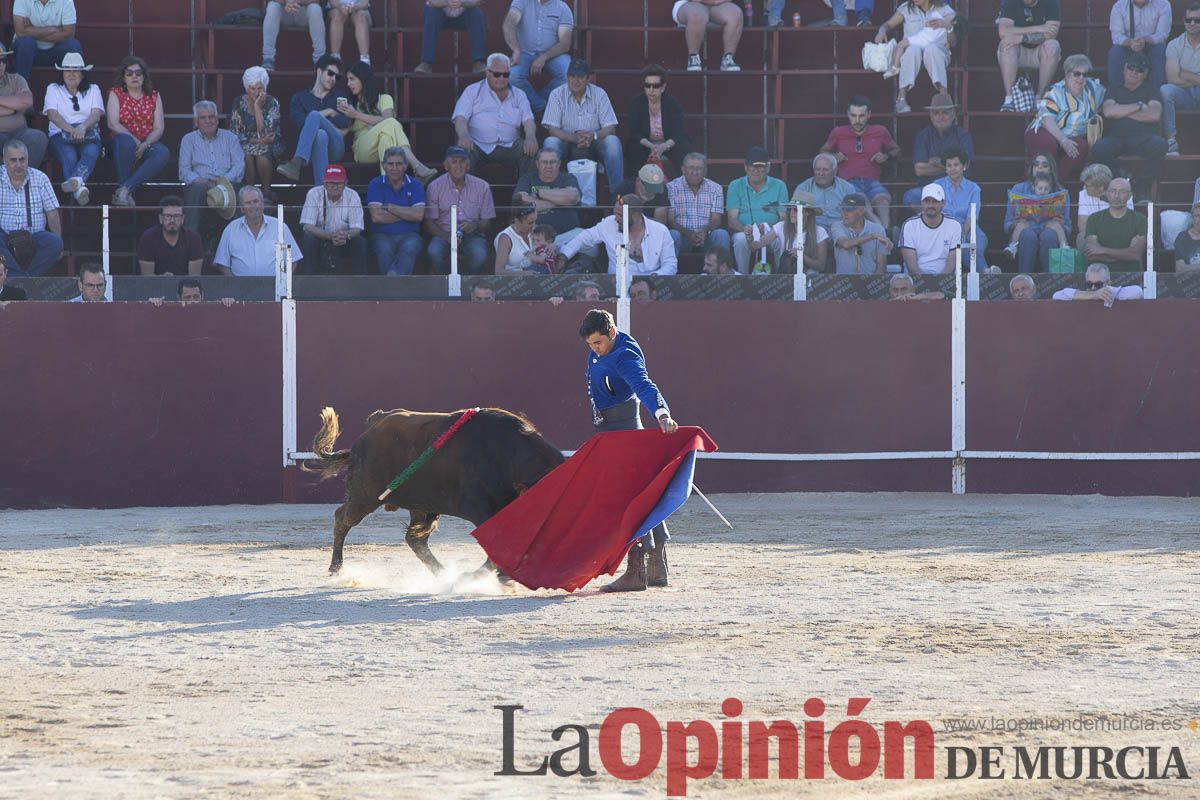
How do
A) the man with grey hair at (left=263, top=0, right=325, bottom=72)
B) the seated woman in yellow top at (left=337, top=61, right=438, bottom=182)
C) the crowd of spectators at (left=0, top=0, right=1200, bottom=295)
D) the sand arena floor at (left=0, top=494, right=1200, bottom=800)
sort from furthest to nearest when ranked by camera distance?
the man with grey hair at (left=263, top=0, right=325, bottom=72)
the seated woman in yellow top at (left=337, top=61, right=438, bottom=182)
the crowd of spectators at (left=0, top=0, right=1200, bottom=295)
the sand arena floor at (left=0, top=494, right=1200, bottom=800)

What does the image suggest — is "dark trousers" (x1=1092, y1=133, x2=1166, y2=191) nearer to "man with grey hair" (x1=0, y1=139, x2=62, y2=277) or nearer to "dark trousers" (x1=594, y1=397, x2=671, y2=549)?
"dark trousers" (x1=594, y1=397, x2=671, y2=549)

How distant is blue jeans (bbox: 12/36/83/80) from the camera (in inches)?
583

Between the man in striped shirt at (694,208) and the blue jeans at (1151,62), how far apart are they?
3.94 m

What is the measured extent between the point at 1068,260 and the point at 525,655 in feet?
26.5

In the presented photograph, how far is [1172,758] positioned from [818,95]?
39.0 ft

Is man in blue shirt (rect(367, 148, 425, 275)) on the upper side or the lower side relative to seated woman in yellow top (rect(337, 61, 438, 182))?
lower

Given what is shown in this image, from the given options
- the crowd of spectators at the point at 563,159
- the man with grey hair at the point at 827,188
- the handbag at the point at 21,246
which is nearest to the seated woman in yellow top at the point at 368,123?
Answer: the crowd of spectators at the point at 563,159

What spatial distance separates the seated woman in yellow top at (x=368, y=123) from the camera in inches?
567

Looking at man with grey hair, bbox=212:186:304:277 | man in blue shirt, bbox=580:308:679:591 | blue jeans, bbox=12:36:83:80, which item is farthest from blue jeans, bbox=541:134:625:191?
man in blue shirt, bbox=580:308:679:591

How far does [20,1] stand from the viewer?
49.0 feet

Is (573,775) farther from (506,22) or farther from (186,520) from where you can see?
(506,22)

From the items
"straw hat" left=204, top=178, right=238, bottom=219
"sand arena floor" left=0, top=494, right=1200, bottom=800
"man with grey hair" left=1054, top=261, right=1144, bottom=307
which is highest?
"straw hat" left=204, top=178, right=238, bottom=219

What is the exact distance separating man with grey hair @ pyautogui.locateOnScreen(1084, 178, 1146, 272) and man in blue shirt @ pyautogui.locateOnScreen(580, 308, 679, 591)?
6307 mm

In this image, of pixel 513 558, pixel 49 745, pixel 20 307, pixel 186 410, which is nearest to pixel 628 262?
pixel 186 410
